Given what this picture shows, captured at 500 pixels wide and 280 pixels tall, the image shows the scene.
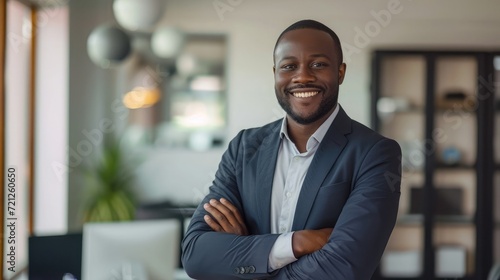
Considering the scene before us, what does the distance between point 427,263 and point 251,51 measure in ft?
8.62

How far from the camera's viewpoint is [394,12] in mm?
6066

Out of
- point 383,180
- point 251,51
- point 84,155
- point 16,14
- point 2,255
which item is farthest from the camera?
point 251,51

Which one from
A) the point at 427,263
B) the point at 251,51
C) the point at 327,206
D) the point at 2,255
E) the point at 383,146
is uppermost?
the point at 251,51

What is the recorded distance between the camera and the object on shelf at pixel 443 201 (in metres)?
6.12

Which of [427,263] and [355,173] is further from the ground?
[355,173]

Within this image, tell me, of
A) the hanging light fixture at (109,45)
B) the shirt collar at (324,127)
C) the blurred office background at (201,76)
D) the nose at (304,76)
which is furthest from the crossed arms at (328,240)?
the blurred office background at (201,76)

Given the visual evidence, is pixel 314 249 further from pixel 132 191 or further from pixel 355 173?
pixel 132 191

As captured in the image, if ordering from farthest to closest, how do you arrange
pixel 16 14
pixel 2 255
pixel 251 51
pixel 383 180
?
pixel 251 51
pixel 16 14
pixel 2 255
pixel 383 180

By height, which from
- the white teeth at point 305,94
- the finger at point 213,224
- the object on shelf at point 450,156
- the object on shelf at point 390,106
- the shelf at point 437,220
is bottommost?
the shelf at point 437,220

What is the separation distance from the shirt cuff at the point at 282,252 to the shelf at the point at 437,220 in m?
4.77

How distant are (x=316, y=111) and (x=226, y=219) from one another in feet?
1.20

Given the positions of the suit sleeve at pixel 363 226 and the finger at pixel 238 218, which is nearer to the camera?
the suit sleeve at pixel 363 226

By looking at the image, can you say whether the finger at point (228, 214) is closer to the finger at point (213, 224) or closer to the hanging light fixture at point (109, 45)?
the finger at point (213, 224)

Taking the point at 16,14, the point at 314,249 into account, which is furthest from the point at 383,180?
the point at 16,14
